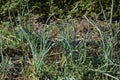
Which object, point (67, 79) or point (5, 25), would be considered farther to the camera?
point (5, 25)

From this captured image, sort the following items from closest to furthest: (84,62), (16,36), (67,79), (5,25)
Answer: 1. (67,79)
2. (84,62)
3. (16,36)
4. (5,25)

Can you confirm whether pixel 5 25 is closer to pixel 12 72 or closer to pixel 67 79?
pixel 12 72

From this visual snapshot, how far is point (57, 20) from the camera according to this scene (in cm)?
432

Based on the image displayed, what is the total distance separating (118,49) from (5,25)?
48.9 inches

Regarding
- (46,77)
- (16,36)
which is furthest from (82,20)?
(46,77)

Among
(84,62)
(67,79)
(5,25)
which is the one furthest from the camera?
(5,25)

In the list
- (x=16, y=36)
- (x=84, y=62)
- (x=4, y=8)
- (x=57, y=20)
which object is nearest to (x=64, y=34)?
(x=84, y=62)

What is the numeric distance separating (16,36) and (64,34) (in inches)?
23.6

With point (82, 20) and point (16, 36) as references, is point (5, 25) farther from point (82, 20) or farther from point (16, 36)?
point (82, 20)

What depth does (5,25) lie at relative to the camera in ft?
14.0

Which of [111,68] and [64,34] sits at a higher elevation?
[64,34]

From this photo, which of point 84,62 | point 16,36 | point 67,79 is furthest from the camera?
point 16,36

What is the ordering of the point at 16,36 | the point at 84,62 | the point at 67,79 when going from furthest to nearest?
the point at 16,36
the point at 84,62
the point at 67,79

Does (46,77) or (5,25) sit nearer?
(46,77)
